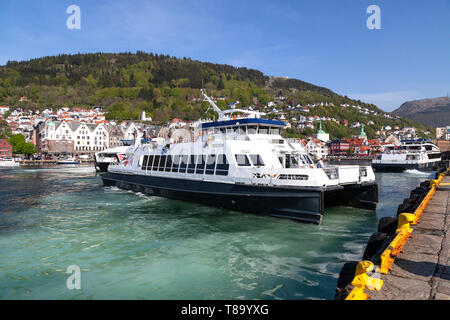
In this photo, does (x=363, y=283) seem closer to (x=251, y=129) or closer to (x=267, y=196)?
(x=267, y=196)

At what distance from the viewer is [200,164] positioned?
17.4m

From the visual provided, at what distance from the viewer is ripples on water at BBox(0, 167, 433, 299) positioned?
7336 millimetres

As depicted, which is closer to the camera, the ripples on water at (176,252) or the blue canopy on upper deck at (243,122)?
the ripples on water at (176,252)

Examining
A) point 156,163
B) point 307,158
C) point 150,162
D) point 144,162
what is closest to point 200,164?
point 156,163

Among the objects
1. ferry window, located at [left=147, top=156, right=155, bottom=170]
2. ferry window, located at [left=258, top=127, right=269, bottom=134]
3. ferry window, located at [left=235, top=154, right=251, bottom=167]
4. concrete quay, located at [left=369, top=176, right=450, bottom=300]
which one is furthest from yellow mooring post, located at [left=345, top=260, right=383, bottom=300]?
ferry window, located at [left=147, top=156, right=155, bottom=170]

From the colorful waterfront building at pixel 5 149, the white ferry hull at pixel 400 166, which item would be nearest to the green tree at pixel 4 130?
the colorful waterfront building at pixel 5 149

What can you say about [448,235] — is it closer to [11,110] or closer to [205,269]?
[205,269]

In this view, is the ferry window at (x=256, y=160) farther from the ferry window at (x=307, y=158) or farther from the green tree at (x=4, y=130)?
the green tree at (x=4, y=130)

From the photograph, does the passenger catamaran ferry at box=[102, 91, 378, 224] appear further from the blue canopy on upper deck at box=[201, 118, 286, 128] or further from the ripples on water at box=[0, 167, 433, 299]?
the ripples on water at box=[0, 167, 433, 299]

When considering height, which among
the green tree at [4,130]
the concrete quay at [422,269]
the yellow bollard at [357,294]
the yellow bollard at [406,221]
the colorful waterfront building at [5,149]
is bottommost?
the concrete quay at [422,269]

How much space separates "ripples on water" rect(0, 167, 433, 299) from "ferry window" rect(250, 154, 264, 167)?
2775 millimetres

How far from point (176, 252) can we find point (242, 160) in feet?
22.6

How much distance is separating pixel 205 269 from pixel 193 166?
32.5ft

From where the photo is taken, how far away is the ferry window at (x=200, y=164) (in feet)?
56.5
